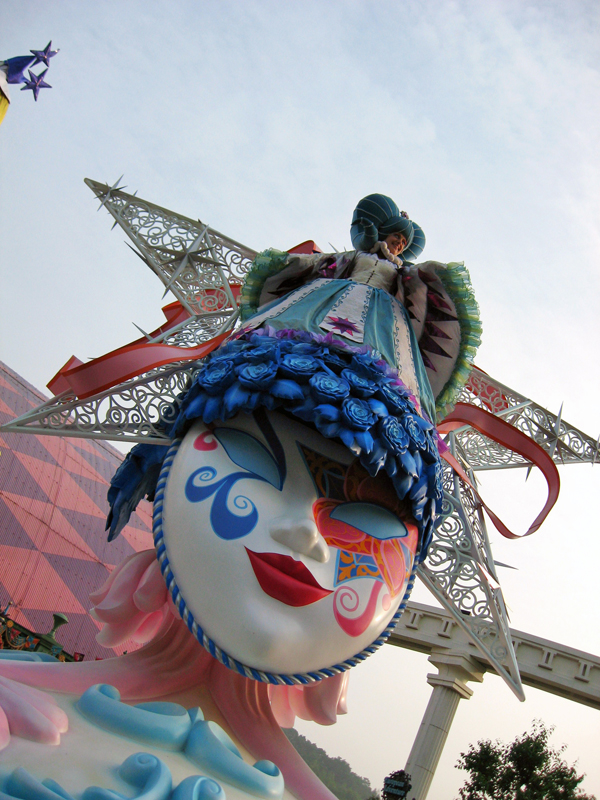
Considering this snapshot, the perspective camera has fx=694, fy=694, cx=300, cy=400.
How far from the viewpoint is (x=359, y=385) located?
3.42 m

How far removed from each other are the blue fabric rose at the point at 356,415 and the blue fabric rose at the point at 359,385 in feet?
0.26

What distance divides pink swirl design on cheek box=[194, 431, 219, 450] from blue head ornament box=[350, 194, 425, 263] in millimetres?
2322

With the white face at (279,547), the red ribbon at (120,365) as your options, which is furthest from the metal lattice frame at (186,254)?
the white face at (279,547)

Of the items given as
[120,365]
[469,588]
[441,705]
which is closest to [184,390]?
[120,365]

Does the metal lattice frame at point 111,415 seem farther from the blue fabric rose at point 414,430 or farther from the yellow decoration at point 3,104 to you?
the yellow decoration at point 3,104

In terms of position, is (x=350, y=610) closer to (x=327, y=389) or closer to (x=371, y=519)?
(x=371, y=519)

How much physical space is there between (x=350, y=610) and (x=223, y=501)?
74 centimetres

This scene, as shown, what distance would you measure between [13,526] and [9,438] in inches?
56.3

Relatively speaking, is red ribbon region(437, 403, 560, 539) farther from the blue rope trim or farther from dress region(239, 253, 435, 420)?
the blue rope trim

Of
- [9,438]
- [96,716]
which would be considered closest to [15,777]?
[96,716]

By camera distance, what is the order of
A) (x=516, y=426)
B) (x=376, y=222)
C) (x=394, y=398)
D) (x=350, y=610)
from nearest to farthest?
1. (x=350, y=610)
2. (x=394, y=398)
3. (x=376, y=222)
4. (x=516, y=426)

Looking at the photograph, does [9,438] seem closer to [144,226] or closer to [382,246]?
[144,226]

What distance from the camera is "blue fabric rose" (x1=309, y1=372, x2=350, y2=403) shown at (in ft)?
10.8

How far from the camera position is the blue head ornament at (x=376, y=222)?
5.13 meters
